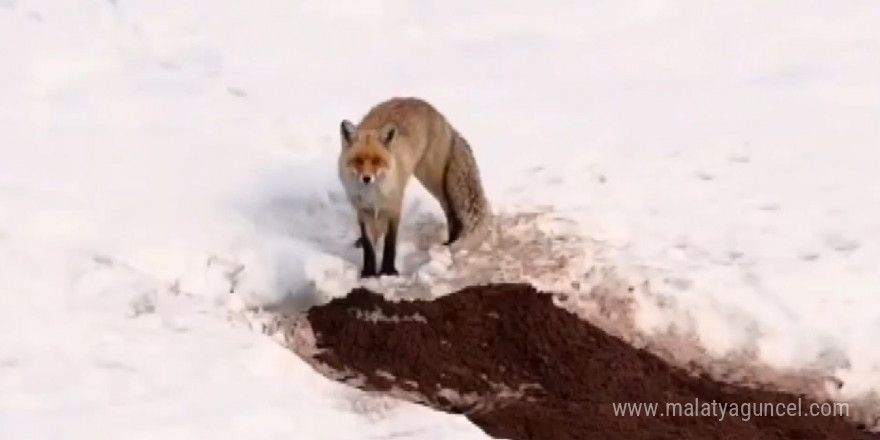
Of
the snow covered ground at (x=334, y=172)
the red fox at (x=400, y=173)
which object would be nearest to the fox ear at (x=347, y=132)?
the red fox at (x=400, y=173)

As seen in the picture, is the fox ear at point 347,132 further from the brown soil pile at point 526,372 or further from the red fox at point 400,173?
the brown soil pile at point 526,372

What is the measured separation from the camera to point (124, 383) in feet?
18.8

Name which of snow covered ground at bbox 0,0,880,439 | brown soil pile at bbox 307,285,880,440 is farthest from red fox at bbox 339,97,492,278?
brown soil pile at bbox 307,285,880,440

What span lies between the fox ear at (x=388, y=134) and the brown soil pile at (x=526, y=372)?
2.83 feet

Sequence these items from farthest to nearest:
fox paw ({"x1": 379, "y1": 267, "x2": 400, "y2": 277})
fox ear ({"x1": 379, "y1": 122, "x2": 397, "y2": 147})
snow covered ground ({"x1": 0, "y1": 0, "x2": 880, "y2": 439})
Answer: fox paw ({"x1": 379, "y1": 267, "x2": 400, "y2": 277}), fox ear ({"x1": 379, "y1": 122, "x2": 397, "y2": 147}), snow covered ground ({"x1": 0, "y1": 0, "x2": 880, "y2": 439})

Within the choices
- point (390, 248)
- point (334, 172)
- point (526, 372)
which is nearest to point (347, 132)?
point (390, 248)

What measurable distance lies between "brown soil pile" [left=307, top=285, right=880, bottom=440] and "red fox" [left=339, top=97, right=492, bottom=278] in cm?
54

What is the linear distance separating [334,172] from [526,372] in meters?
2.46

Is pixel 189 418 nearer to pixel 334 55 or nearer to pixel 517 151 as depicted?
pixel 517 151

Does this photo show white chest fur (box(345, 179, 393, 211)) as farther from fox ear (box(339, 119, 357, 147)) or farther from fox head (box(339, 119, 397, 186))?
fox ear (box(339, 119, 357, 147))

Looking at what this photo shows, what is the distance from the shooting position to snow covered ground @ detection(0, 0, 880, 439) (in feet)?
19.5

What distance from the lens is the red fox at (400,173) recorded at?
23.1 ft

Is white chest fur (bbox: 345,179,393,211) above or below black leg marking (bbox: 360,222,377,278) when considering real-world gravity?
above

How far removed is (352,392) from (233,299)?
1.08 m
